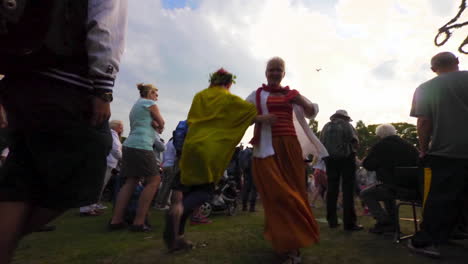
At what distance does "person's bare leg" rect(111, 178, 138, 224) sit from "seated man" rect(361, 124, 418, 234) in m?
3.27

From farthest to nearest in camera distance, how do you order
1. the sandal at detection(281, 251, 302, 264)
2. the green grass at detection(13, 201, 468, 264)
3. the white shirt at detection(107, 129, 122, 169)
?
the white shirt at detection(107, 129, 122, 169) < the green grass at detection(13, 201, 468, 264) < the sandal at detection(281, 251, 302, 264)

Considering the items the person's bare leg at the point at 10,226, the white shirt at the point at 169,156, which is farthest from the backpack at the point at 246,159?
the person's bare leg at the point at 10,226

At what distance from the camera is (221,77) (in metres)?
3.47

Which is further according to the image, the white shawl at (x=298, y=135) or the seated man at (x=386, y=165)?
the seated man at (x=386, y=165)

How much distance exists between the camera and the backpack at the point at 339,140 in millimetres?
4613

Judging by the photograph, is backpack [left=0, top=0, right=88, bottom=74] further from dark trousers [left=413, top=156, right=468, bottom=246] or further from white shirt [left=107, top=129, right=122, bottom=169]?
white shirt [left=107, top=129, right=122, bottom=169]

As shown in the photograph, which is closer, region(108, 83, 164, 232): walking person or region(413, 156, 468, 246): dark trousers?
region(413, 156, 468, 246): dark trousers

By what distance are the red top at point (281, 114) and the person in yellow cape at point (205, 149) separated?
113 millimetres

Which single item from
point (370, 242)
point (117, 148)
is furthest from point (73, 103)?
point (117, 148)

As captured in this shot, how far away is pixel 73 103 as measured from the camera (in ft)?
3.92

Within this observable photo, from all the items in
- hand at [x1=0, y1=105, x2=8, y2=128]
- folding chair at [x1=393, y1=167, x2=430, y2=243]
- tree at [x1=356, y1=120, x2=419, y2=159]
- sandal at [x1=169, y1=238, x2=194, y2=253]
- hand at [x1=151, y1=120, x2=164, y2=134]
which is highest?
tree at [x1=356, y1=120, x2=419, y2=159]

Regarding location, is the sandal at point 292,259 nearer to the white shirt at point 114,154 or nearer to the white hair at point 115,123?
the white shirt at point 114,154

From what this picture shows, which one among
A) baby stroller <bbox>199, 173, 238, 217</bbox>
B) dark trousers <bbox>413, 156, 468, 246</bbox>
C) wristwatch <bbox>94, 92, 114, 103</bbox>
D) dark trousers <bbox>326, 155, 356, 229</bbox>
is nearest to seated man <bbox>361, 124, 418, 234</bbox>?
dark trousers <bbox>326, 155, 356, 229</bbox>

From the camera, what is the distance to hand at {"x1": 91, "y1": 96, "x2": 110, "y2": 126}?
1.24m
